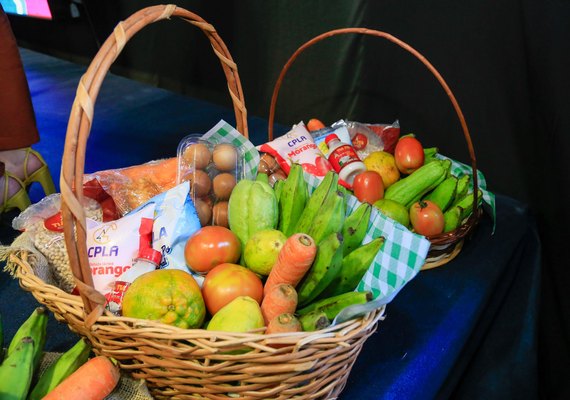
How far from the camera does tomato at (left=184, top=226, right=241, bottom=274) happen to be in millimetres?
749


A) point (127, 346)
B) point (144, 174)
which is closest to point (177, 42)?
point (144, 174)

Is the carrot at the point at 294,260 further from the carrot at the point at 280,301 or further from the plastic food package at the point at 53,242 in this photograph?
the plastic food package at the point at 53,242

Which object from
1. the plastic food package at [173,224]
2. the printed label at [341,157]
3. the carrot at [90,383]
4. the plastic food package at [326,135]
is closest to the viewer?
the carrot at [90,383]

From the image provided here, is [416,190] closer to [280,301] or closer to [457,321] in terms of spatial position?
[457,321]

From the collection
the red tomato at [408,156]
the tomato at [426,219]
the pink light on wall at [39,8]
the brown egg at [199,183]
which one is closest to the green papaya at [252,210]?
the brown egg at [199,183]

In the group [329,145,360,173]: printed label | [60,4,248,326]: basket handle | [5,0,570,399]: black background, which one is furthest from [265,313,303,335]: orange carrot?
[5,0,570,399]: black background

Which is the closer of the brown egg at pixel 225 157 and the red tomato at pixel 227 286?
the red tomato at pixel 227 286

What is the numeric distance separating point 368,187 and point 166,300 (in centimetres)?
60

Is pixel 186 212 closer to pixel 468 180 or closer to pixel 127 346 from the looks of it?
pixel 127 346

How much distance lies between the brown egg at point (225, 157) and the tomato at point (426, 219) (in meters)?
0.41

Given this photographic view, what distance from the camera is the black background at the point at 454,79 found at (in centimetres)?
144

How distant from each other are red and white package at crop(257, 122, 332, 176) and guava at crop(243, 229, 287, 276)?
1.22 feet

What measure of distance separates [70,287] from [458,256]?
85cm

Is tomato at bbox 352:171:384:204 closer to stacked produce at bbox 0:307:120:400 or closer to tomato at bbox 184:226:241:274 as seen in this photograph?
tomato at bbox 184:226:241:274
